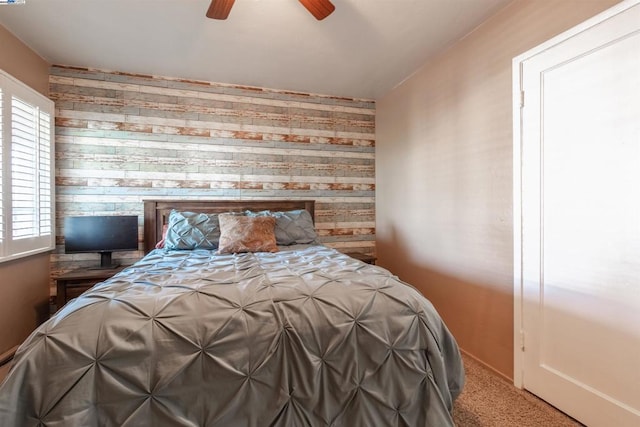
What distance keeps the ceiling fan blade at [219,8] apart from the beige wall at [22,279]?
5.73 feet

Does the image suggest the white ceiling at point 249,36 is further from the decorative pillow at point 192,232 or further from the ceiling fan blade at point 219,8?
the decorative pillow at point 192,232

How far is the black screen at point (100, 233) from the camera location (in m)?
2.68

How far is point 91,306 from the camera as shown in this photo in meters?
Answer: 1.14

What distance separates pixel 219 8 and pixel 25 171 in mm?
2089

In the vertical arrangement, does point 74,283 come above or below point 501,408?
above

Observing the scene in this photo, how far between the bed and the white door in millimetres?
779

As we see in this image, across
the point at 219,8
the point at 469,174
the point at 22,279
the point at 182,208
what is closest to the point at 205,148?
the point at 182,208

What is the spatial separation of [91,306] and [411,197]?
8.81ft

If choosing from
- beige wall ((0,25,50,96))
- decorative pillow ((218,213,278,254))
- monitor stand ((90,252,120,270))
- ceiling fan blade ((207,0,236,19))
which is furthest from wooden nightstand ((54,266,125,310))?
ceiling fan blade ((207,0,236,19))

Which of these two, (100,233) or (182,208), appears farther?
(182,208)

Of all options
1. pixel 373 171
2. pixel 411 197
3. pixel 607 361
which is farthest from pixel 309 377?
pixel 373 171

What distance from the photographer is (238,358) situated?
1.12m

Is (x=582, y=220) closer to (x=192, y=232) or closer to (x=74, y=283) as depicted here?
(x=192, y=232)

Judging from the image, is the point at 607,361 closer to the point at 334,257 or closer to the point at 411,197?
the point at 334,257
